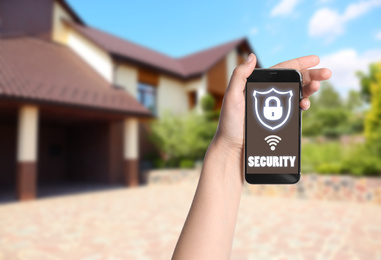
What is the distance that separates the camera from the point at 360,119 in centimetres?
2180

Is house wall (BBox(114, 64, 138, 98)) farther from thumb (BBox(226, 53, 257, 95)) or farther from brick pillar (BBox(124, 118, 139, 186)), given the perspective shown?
thumb (BBox(226, 53, 257, 95))

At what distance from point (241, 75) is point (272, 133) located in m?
0.30

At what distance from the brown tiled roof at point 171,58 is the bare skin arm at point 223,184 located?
12437 mm

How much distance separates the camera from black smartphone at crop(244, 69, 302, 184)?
3.86 ft

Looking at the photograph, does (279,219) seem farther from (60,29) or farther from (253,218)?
(60,29)

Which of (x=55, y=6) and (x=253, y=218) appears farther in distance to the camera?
(x=55, y=6)

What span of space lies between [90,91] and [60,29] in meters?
5.67

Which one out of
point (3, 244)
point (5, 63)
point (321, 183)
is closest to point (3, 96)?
point (5, 63)

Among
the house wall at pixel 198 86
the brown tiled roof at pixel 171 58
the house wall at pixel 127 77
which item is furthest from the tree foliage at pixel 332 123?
the house wall at pixel 127 77

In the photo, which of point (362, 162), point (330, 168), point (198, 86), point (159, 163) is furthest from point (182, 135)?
point (362, 162)

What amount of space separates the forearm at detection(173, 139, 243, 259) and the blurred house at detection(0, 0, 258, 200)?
786 centimetres

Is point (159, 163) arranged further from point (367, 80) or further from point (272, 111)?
point (367, 80)

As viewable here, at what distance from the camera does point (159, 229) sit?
16.5 feet

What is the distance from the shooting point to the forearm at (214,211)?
3.49 ft
